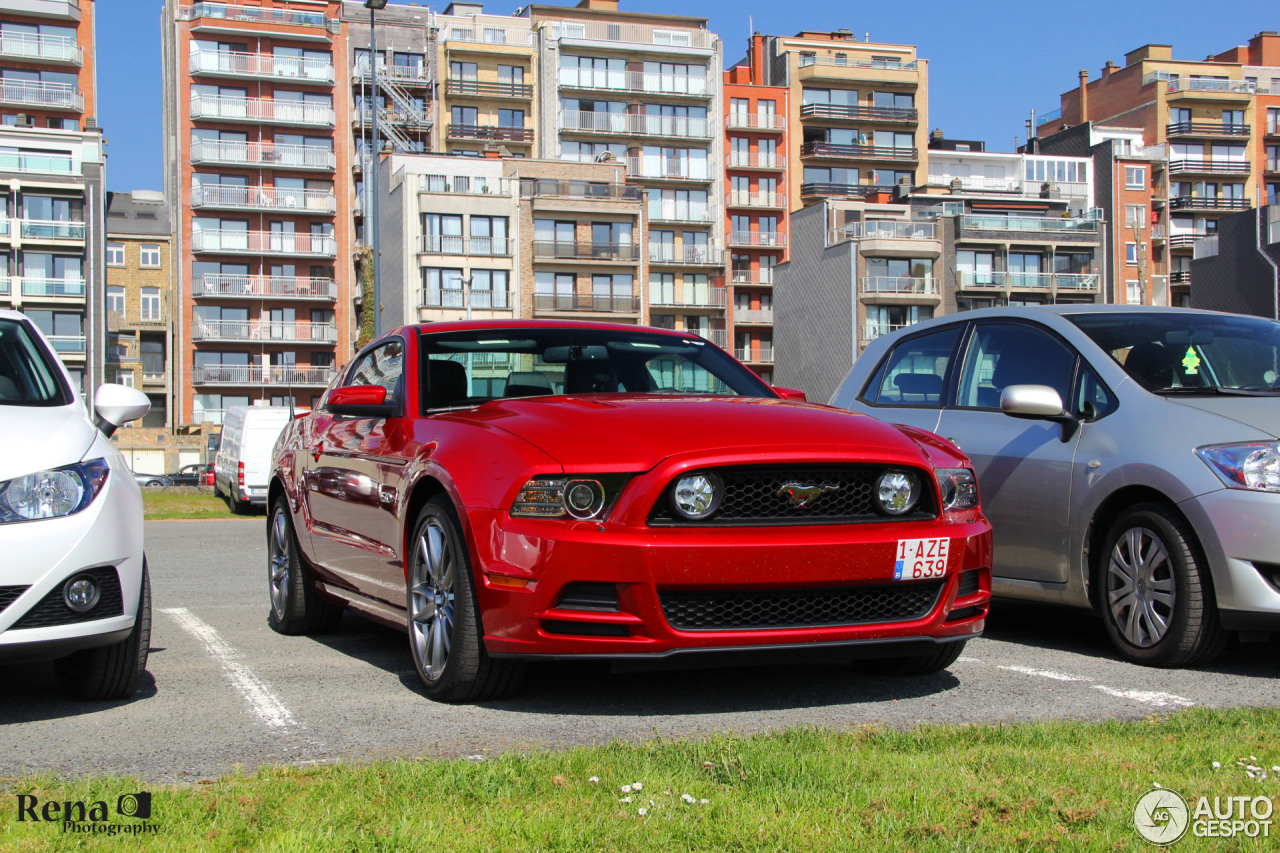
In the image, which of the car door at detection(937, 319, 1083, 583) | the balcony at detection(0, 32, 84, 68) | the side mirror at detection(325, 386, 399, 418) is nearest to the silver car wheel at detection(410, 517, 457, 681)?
the side mirror at detection(325, 386, 399, 418)

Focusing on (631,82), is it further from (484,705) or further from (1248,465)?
(484,705)

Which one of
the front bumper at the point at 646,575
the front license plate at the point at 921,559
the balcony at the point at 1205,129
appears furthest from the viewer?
the balcony at the point at 1205,129

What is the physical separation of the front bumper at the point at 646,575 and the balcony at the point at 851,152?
9147 centimetres

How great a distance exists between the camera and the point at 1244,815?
3.41 meters

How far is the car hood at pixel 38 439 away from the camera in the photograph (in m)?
4.89

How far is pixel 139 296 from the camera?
276ft

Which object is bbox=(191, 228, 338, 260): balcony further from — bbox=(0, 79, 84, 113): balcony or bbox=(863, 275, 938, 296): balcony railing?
bbox=(863, 275, 938, 296): balcony railing

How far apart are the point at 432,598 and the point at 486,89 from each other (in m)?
83.7

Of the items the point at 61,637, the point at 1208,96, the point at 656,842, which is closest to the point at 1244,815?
the point at 656,842

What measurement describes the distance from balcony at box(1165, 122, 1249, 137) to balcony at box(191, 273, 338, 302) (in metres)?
60.3

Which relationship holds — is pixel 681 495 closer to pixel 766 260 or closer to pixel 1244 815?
pixel 1244 815

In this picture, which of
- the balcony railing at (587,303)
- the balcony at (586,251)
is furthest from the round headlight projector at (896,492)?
the balcony at (586,251)

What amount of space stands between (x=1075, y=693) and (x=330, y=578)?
11.7 feet

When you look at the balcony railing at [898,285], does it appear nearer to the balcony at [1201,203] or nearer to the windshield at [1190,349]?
the balcony at [1201,203]
